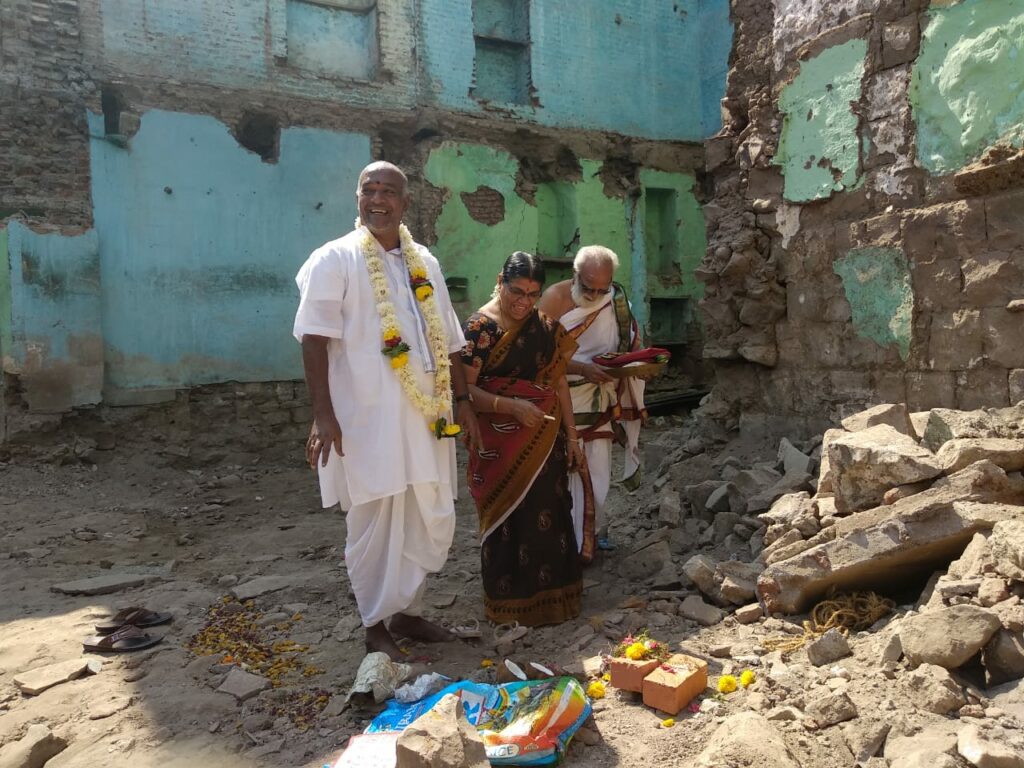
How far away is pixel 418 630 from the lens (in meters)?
3.53

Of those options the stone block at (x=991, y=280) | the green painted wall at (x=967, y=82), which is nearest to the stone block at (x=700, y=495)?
the stone block at (x=991, y=280)

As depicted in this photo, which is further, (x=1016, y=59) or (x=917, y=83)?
(x=917, y=83)

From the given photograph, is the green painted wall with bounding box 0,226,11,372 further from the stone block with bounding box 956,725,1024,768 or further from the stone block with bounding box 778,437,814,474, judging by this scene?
the stone block with bounding box 956,725,1024,768

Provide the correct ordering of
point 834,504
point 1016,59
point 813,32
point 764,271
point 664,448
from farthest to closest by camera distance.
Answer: point 664,448
point 764,271
point 813,32
point 1016,59
point 834,504

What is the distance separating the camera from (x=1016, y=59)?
13.3ft

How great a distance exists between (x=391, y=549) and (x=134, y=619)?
148 centimetres

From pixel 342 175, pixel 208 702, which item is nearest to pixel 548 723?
pixel 208 702

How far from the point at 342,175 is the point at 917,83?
751 cm

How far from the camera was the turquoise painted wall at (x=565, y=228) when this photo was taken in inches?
445

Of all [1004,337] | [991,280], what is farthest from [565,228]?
[1004,337]

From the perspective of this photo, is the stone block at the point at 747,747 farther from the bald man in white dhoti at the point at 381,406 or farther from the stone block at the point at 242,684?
the stone block at the point at 242,684

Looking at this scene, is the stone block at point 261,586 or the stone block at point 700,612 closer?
the stone block at point 700,612

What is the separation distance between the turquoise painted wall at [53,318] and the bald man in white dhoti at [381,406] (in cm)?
649

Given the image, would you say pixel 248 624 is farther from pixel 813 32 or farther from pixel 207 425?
pixel 207 425
